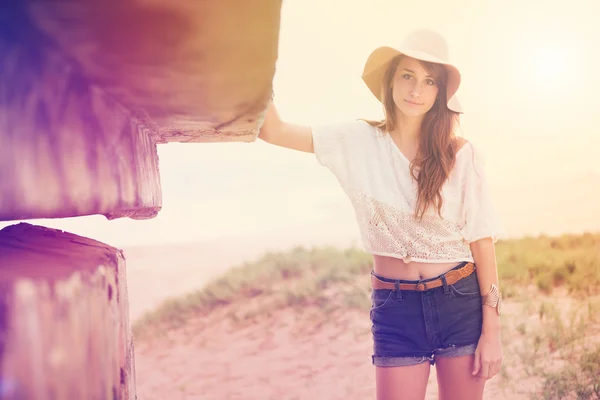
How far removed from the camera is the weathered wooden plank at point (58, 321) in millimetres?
251

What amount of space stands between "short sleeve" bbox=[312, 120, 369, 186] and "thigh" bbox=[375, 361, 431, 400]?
2.16 feet

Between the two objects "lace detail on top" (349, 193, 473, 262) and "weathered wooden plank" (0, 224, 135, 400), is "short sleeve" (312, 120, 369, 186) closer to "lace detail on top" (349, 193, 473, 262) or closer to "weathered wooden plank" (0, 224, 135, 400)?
"lace detail on top" (349, 193, 473, 262)

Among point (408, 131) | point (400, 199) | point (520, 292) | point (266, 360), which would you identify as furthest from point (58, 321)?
point (520, 292)

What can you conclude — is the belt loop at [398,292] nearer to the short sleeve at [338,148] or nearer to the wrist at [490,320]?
the wrist at [490,320]

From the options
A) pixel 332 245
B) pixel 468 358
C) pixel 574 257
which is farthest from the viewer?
pixel 332 245

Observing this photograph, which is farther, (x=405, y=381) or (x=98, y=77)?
(x=405, y=381)

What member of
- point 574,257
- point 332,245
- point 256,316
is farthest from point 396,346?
point 332,245

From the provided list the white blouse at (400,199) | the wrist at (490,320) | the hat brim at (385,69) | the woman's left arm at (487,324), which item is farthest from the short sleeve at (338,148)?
the wrist at (490,320)

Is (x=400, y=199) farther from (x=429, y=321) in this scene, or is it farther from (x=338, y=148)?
(x=429, y=321)

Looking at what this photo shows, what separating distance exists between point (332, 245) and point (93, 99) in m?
8.91

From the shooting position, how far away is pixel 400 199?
1956 millimetres

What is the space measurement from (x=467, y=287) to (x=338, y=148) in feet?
2.08

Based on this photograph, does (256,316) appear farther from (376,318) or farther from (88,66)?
(88,66)

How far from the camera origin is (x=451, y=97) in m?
2.02
